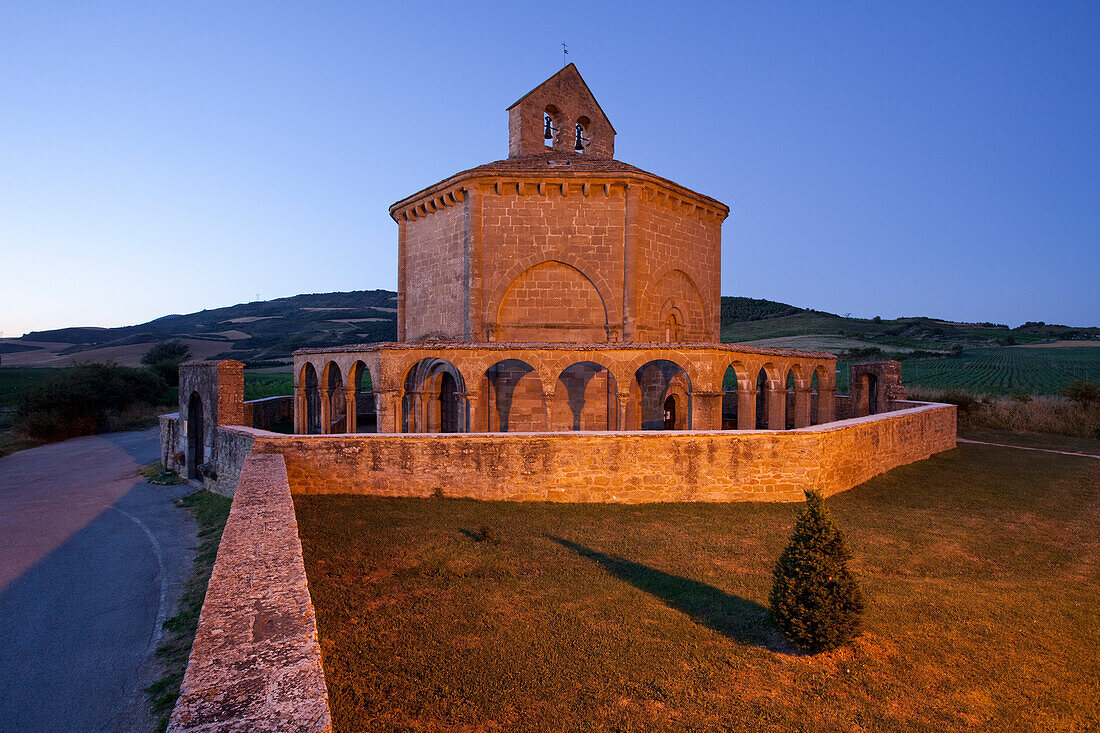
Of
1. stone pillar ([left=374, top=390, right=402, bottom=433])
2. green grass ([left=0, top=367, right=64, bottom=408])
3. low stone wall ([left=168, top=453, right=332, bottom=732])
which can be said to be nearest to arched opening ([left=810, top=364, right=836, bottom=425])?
stone pillar ([left=374, top=390, right=402, bottom=433])

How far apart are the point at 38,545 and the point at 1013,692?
43.6ft

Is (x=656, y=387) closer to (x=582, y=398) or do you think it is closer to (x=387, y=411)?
(x=582, y=398)

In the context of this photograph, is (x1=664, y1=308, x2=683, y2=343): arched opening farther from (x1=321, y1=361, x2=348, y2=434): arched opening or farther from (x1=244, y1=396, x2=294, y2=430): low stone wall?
(x1=244, y1=396, x2=294, y2=430): low stone wall

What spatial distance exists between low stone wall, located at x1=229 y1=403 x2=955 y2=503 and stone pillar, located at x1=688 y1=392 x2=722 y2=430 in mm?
3417

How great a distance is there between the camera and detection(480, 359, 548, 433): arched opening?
51.6 feet

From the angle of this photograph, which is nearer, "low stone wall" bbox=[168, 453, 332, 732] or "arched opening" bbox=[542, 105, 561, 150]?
"low stone wall" bbox=[168, 453, 332, 732]

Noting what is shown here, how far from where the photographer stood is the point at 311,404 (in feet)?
63.0

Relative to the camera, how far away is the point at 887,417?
13.2 metres

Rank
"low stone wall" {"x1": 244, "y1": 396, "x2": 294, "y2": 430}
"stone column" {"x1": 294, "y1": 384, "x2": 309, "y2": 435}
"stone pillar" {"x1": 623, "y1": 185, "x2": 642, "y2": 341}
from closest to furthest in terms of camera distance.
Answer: "stone pillar" {"x1": 623, "y1": 185, "x2": 642, "y2": 341}
"stone column" {"x1": 294, "y1": 384, "x2": 309, "y2": 435}
"low stone wall" {"x1": 244, "y1": 396, "x2": 294, "y2": 430}

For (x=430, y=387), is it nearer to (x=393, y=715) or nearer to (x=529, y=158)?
(x=529, y=158)

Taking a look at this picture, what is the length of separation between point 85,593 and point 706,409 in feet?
38.7

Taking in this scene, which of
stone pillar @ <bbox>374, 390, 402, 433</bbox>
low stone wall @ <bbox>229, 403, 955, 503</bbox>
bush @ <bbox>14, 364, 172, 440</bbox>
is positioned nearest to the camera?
low stone wall @ <bbox>229, 403, 955, 503</bbox>

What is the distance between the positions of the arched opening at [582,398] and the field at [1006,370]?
88.0ft

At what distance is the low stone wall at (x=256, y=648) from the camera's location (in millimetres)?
2664
